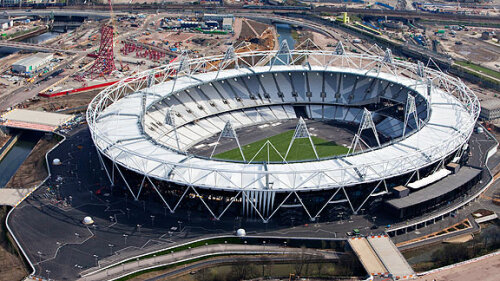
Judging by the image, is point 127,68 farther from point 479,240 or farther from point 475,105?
point 479,240

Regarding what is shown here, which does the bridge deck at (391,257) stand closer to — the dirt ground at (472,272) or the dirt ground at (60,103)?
the dirt ground at (472,272)

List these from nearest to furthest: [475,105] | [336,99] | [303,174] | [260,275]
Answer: [260,275], [303,174], [475,105], [336,99]

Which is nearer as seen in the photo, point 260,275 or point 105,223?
point 260,275

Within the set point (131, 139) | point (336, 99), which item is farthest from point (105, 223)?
point (336, 99)

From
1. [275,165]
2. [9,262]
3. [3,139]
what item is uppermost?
[275,165]

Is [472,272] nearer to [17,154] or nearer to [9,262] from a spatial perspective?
[9,262]

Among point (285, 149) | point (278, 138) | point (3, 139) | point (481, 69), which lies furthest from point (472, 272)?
point (481, 69)

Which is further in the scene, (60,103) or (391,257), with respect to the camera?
(60,103)
